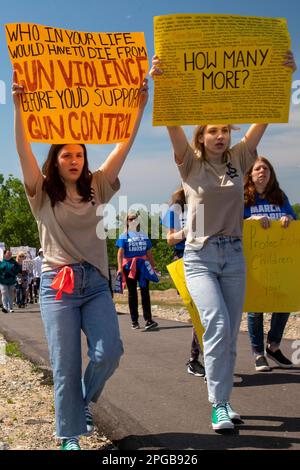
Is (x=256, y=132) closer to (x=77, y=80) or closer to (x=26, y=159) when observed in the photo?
(x=77, y=80)

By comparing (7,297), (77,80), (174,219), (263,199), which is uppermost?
(77,80)

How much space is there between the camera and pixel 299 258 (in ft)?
19.8

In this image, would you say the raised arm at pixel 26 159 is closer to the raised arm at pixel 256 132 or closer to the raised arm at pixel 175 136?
the raised arm at pixel 175 136

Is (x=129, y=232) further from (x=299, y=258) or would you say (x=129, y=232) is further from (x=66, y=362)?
(x=66, y=362)

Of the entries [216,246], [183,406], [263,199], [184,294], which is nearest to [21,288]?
[263,199]

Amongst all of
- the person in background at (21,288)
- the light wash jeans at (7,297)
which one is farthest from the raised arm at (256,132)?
the person in background at (21,288)

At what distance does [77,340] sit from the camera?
377cm

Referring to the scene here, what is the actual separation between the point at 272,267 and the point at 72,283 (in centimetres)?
274

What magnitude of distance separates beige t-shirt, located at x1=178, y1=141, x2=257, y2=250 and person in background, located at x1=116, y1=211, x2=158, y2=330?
6213 mm

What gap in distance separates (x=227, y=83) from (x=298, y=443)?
2.48 meters

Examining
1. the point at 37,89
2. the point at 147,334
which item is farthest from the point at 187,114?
the point at 147,334

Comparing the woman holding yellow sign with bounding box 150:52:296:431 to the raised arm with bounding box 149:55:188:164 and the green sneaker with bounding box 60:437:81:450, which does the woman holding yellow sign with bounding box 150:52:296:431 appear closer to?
the raised arm with bounding box 149:55:188:164

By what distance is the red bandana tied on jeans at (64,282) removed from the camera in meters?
3.71
